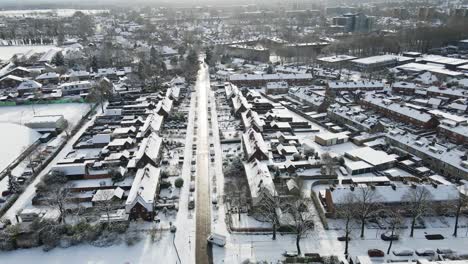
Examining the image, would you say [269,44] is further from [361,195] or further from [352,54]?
[361,195]

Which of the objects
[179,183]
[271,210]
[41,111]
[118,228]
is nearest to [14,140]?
[41,111]

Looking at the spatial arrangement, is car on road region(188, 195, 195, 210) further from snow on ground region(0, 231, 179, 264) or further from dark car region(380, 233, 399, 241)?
dark car region(380, 233, 399, 241)

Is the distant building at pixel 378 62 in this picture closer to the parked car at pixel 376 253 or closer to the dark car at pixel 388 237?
the dark car at pixel 388 237

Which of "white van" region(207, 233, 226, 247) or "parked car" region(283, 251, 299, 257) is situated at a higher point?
"white van" region(207, 233, 226, 247)

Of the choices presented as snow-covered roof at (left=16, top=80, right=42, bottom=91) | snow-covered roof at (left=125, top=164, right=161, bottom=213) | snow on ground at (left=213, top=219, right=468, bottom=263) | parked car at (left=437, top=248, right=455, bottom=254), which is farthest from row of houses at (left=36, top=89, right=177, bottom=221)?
snow-covered roof at (left=16, top=80, right=42, bottom=91)

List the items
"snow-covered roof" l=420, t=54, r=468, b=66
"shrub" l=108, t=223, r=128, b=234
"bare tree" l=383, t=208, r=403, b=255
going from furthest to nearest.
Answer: "snow-covered roof" l=420, t=54, r=468, b=66 → "shrub" l=108, t=223, r=128, b=234 → "bare tree" l=383, t=208, r=403, b=255

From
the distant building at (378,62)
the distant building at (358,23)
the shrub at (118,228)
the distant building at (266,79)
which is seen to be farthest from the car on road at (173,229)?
the distant building at (358,23)
